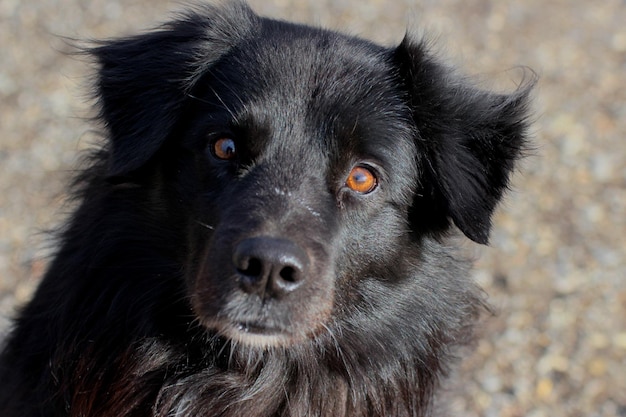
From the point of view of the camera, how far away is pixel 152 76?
334 centimetres

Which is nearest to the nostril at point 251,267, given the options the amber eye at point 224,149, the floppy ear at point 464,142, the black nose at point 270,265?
the black nose at point 270,265

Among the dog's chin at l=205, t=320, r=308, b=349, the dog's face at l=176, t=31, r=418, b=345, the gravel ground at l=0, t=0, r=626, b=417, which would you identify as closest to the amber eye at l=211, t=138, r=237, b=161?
the dog's face at l=176, t=31, r=418, b=345

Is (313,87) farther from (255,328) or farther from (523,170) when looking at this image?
(523,170)

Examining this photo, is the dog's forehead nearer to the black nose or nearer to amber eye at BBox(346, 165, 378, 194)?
amber eye at BBox(346, 165, 378, 194)

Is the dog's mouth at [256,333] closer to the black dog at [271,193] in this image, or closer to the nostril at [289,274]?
the black dog at [271,193]

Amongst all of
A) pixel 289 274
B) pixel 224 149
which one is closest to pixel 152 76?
pixel 224 149

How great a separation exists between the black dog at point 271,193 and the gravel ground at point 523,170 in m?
0.68

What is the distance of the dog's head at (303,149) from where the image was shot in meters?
3.01

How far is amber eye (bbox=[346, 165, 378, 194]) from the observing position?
320 centimetres

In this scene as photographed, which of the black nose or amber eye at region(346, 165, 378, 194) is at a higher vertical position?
amber eye at region(346, 165, 378, 194)

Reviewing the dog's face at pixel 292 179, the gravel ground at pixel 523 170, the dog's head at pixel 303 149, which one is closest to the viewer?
the dog's face at pixel 292 179

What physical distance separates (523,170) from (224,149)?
3459 mm

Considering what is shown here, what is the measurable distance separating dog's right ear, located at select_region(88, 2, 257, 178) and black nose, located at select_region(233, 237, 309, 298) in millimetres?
663

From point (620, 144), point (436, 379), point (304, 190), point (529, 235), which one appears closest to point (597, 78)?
point (620, 144)
